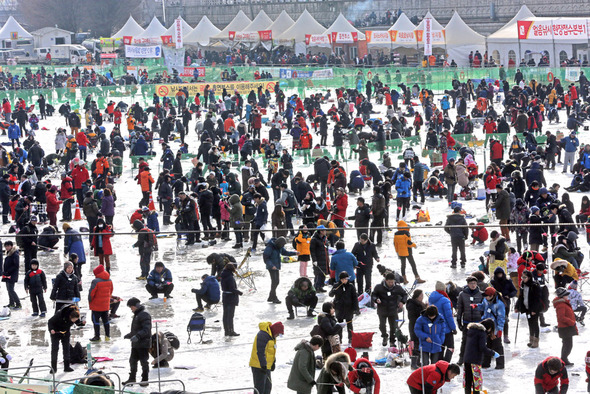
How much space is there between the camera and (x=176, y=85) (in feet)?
155

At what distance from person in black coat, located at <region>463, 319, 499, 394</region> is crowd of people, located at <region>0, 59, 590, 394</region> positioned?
0.02 metres

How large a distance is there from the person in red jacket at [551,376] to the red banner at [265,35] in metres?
57.5

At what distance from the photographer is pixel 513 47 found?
2079 inches

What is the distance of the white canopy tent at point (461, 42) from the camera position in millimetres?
56719

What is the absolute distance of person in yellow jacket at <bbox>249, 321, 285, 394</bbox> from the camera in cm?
1162

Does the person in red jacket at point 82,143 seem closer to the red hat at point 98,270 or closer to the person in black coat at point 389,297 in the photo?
the red hat at point 98,270

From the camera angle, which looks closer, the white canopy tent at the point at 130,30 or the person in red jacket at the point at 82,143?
the person in red jacket at the point at 82,143

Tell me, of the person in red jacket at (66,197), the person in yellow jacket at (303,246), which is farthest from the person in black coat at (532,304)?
the person in red jacket at (66,197)

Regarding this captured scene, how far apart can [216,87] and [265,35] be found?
1948 cm

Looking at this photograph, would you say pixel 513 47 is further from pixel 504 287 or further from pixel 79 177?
pixel 504 287

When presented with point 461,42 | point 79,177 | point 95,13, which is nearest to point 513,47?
point 461,42

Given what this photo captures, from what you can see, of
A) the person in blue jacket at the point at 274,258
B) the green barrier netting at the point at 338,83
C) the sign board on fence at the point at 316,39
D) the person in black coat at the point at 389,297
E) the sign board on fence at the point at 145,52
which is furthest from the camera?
the sign board on fence at the point at 316,39

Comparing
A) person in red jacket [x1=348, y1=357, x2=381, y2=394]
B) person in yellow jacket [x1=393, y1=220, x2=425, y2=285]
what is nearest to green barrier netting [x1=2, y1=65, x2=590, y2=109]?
person in yellow jacket [x1=393, y1=220, x2=425, y2=285]

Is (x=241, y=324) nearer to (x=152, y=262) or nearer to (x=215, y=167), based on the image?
(x=152, y=262)
